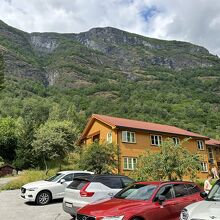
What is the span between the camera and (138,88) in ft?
444

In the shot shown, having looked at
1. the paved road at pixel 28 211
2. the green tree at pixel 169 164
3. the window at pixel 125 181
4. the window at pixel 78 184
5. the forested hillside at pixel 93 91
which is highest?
the forested hillside at pixel 93 91

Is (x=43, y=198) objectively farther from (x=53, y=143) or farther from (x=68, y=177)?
(x=53, y=143)

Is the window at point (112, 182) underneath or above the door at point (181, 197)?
above

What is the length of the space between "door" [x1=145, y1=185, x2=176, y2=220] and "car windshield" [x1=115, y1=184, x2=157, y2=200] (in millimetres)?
264

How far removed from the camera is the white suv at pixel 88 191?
11188mm

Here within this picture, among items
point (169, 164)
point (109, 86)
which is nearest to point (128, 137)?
point (169, 164)

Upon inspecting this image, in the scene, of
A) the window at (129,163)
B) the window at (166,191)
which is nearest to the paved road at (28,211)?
the window at (166,191)

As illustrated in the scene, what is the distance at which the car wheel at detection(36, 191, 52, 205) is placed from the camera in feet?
52.5

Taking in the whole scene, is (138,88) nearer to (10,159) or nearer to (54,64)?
(54,64)

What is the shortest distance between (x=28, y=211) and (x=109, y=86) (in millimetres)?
125440

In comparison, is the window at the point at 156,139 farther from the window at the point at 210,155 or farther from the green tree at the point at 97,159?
the window at the point at 210,155

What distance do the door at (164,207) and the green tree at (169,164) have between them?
997cm

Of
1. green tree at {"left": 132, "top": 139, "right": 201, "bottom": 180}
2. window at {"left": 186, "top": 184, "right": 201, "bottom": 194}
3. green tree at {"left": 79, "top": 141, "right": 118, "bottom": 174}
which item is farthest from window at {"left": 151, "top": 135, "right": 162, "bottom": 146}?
window at {"left": 186, "top": 184, "right": 201, "bottom": 194}

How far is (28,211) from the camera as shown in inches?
579
